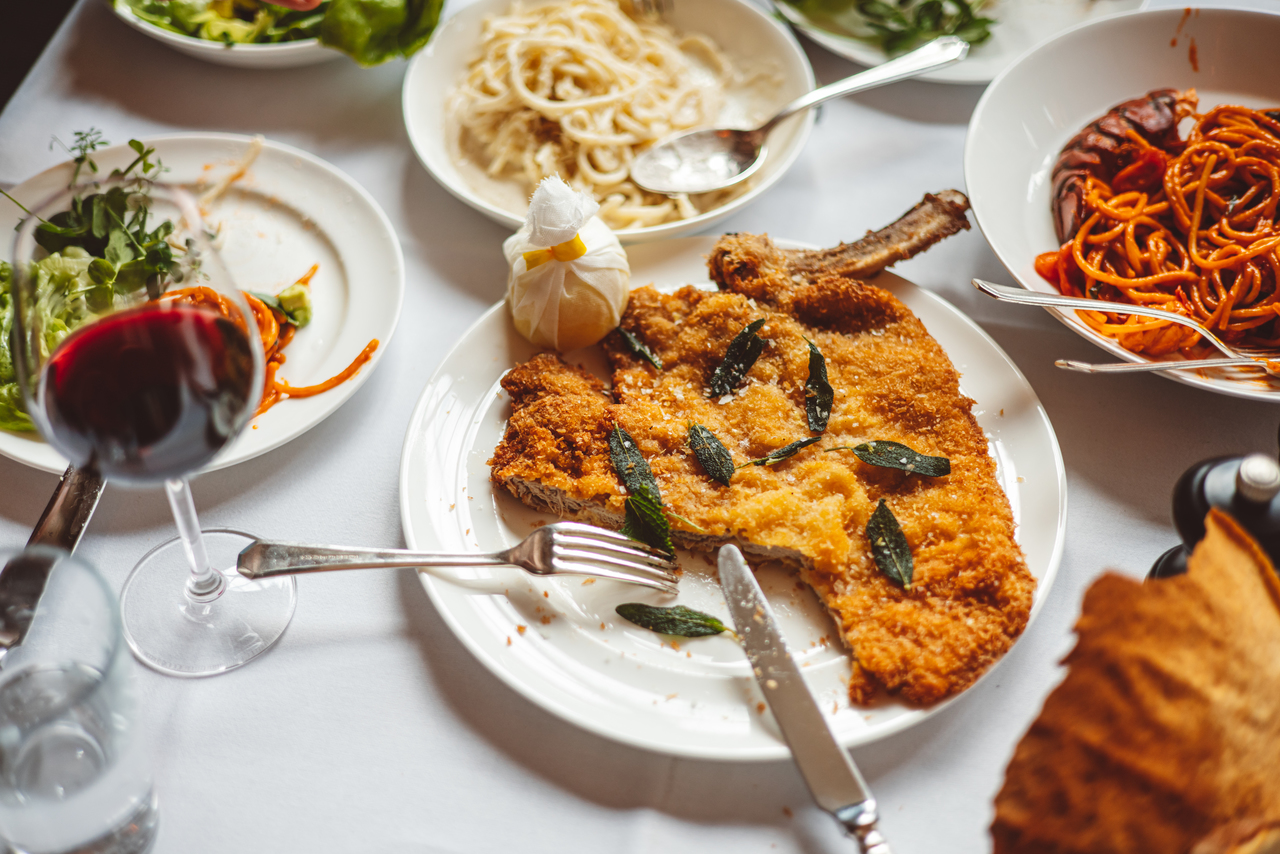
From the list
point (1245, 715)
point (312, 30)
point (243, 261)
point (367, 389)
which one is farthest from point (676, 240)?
point (1245, 715)

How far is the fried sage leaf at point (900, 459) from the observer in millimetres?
2455

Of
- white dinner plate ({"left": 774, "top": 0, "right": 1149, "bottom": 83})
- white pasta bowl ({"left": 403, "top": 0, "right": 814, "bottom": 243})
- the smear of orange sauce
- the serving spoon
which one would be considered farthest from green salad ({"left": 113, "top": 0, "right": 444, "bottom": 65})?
the smear of orange sauce

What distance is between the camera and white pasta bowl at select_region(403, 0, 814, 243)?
3.15m

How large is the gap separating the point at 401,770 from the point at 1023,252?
2.60 metres

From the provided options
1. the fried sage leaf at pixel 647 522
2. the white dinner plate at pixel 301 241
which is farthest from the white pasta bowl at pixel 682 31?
the fried sage leaf at pixel 647 522

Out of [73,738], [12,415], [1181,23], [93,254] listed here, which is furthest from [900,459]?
[93,254]

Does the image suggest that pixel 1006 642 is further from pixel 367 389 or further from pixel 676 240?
pixel 367 389

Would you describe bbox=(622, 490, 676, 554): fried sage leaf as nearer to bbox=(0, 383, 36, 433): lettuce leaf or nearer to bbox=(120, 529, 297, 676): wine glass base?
bbox=(120, 529, 297, 676): wine glass base

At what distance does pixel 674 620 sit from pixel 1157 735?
1.14 m

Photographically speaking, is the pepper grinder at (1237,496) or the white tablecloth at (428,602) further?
the white tablecloth at (428,602)

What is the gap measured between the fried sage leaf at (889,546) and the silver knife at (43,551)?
1.97m

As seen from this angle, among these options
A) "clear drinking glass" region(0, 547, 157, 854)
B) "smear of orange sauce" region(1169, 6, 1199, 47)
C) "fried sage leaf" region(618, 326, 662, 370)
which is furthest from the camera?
"smear of orange sauce" region(1169, 6, 1199, 47)

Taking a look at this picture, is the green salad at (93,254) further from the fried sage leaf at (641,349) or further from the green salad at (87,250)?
the fried sage leaf at (641,349)

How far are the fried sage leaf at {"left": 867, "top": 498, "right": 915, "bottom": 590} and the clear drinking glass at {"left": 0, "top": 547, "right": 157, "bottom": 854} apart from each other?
5.93 ft
